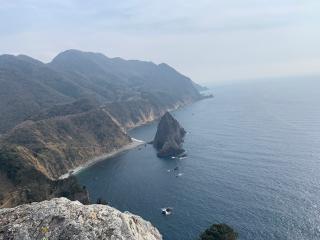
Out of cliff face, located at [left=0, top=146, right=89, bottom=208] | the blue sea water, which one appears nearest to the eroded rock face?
the blue sea water

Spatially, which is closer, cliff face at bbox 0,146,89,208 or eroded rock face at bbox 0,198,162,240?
eroded rock face at bbox 0,198,162,240

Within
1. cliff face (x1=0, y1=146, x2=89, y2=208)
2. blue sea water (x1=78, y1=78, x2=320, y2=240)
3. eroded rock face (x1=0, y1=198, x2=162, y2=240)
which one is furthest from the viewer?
cliff face (x1=0, y1=146, x2=89, y2=208)

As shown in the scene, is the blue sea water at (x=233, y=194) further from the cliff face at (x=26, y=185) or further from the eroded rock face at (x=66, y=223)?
the eroded rock face at (x=66, y=223)

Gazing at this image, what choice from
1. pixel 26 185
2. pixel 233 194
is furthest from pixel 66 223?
pixel 26 185

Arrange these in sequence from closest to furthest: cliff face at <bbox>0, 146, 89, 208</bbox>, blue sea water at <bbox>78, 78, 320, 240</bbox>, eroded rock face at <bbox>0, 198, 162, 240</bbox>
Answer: eroded rock face at <bbox>0, 198, 162, 240</bbox> < blue sea water at <bbox>78, 78, 320, 240</bbox> < cliff face at <bbox>0, 146, 89, 208</bbox>

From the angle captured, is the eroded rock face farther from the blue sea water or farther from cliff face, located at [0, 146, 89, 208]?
cliff face, located at [0, 146, 89, 208]

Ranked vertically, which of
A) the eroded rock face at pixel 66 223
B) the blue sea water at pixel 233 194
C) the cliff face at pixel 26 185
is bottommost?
the blue sea water at pixel 233 194

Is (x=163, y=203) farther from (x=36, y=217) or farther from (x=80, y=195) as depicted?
(x=36, y=217)

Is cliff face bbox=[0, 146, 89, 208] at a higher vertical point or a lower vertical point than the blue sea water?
higher

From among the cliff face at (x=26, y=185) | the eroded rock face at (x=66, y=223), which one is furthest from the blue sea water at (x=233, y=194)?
the eroded rock face at (x=66, y=223)

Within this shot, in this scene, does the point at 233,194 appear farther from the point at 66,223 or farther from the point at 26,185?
the point at 66,223
